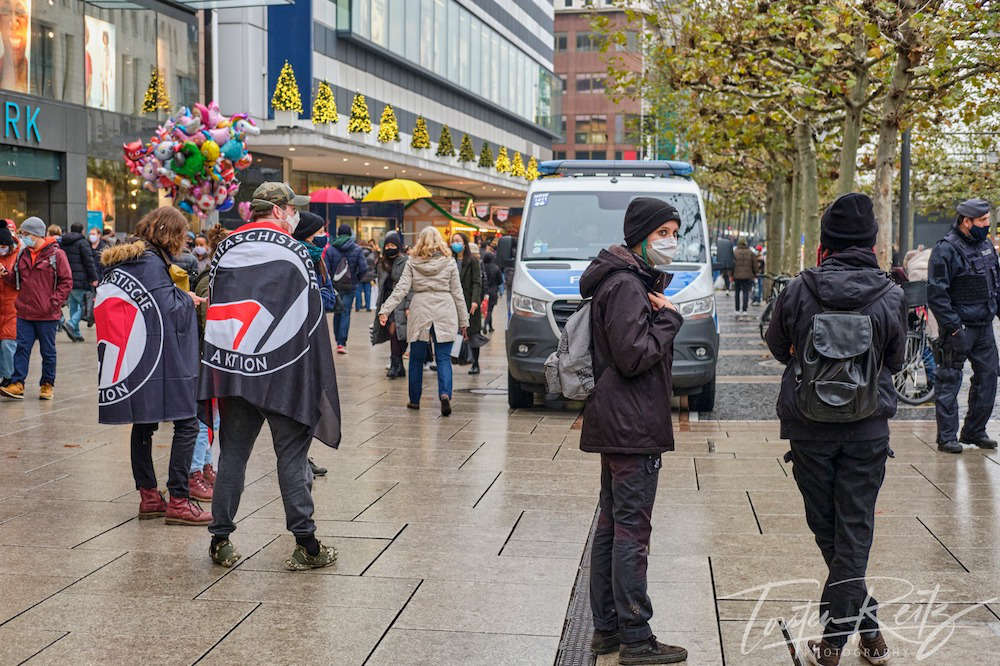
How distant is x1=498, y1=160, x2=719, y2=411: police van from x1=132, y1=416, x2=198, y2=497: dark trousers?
15.8 feet

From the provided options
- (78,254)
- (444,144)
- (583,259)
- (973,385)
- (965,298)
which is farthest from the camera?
(444,144)

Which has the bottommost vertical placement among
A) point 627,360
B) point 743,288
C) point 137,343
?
point 743,288

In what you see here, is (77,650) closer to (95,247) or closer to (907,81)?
(907,81)

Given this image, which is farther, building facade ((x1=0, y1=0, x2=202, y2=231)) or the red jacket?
building facade ((x1=0, y1=0, x2=202, y2=231))

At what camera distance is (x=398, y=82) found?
4747 centimetres

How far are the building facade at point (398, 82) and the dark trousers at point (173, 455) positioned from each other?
27825 mm

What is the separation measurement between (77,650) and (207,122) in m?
9.02

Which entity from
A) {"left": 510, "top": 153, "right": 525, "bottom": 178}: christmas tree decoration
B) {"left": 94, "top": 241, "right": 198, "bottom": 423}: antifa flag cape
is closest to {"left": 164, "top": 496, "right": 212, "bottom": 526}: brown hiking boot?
{"left": 94, "top": 241, "right": 198, "bottom": 423}: antifa flag cape

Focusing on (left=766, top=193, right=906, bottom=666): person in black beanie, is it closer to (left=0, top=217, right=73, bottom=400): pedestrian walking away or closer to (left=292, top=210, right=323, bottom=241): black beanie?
(left=292, top=210, right=323, bottom=241): black beanie

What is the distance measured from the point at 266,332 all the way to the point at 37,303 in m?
7.22

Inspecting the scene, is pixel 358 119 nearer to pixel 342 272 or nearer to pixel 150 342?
pixel 342 272

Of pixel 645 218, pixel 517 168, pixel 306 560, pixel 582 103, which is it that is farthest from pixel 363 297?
pixel 582 103

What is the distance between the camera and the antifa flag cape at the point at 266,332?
18.2 feet

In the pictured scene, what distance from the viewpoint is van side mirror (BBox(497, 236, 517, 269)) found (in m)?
12.3
